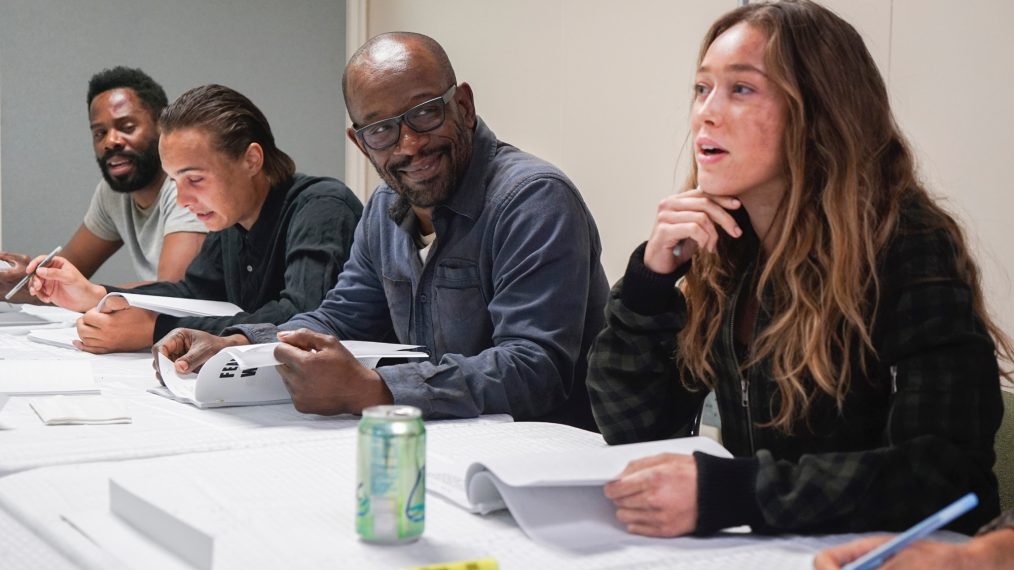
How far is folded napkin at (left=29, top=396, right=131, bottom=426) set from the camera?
5.05 feet

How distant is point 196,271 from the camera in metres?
2.89

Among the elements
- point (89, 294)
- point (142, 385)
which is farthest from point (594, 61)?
point (142, 385)

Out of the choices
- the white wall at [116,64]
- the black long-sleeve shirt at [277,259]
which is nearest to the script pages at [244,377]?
the black long-sleeve shirt at [277,259]

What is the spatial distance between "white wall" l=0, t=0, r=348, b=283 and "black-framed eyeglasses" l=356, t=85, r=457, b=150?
2.78 meters

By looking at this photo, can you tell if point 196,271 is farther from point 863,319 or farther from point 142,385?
point 863,319

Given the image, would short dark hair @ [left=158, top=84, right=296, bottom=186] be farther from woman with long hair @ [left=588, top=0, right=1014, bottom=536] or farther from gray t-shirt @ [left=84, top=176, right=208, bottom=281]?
woman with long hair @ [left=588, top=0, right=1014, bottom=536]

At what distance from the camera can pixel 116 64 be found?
4316mm

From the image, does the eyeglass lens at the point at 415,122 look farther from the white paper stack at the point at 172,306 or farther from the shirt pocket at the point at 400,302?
the white paper stack at the point at 172,306

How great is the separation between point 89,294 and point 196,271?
0.96ft

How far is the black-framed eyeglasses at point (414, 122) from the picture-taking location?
190 centimetres

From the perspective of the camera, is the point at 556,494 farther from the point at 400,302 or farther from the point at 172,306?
the point at 172,306

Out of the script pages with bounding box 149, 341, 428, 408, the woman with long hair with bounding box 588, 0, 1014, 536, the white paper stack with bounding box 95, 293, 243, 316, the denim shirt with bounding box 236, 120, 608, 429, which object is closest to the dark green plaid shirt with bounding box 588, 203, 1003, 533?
the woman with long hair with bounding box 588, 0, 1014, 536

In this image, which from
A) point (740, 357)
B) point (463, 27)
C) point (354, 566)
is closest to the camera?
point (354, 566)

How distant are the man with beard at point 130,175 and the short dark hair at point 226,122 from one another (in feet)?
2.30
